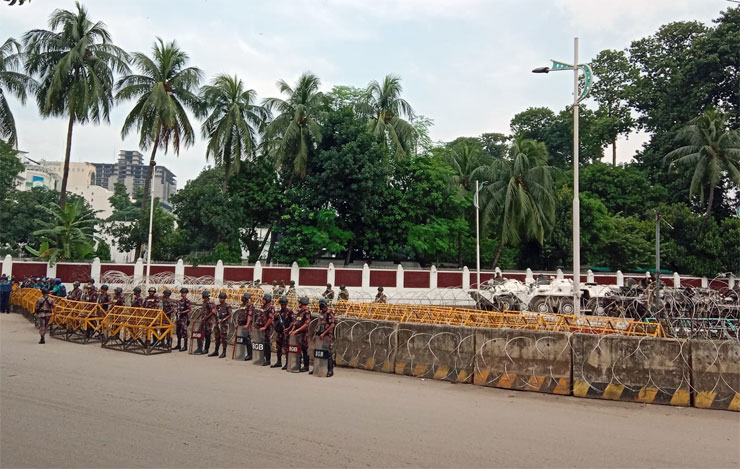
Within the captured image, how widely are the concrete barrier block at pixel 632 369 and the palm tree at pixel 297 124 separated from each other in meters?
28.3

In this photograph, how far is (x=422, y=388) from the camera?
10523 mm

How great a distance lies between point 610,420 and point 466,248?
38.5 m

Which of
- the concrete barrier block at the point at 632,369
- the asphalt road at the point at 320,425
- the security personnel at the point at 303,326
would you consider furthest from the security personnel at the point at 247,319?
the concrete barrier block at the point at 632,369

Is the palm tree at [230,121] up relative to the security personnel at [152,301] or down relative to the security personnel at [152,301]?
up

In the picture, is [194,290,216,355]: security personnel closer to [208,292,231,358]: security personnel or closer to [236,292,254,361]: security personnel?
[208,292,231,358]: security personnel

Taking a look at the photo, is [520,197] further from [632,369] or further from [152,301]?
[632,369]

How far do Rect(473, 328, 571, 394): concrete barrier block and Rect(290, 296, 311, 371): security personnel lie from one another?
3779 mm

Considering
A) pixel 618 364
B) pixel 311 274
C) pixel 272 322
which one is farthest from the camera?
pixel 311 274

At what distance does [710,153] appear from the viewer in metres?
44.2

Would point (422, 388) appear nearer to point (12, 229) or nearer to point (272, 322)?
point (272, 322)

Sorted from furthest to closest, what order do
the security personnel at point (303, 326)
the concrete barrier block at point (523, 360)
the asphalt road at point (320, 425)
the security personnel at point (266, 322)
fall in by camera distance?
the security personnel at point (266, 322), the security personnel at point (303, 326), the concrete barrier block at point (523, 360), the asphalt road at point (320, 425)

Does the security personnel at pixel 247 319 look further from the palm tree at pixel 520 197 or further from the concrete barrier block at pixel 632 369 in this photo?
the palm tree at pixel 520 197

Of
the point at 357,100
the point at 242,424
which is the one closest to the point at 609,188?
the point at 357,100

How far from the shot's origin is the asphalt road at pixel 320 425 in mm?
6355
